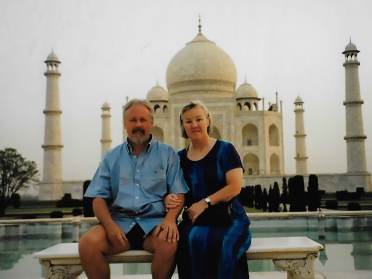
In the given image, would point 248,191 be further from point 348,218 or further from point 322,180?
point 348,218

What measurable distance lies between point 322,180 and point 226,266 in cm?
1973

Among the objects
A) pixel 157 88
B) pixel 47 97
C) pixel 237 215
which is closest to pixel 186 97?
pixel 157 88

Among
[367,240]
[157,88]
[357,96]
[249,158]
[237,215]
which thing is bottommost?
[367,240]

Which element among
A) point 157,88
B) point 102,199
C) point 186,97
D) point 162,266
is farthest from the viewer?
point 157,88

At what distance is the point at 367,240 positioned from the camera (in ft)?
22.1

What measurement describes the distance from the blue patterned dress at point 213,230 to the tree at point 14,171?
79.4 ft

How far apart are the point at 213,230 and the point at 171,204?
0.25 m

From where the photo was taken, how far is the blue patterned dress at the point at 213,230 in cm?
248

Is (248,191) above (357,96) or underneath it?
underneath

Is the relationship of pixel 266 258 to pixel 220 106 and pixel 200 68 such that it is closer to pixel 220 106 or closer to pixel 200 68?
pixel 220 106

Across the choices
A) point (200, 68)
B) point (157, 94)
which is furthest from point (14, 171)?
point (200, 68)

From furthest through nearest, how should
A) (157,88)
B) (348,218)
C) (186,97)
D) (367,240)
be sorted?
(157,88) < (186,97) < (348,218) < (367,240)

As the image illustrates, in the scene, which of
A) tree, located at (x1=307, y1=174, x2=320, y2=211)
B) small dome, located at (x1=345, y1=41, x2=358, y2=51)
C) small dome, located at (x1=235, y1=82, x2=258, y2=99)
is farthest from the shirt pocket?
small dome, located at (x1=235, y1=82, x2=258, y2=99)

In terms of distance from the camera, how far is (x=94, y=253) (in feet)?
8.01
